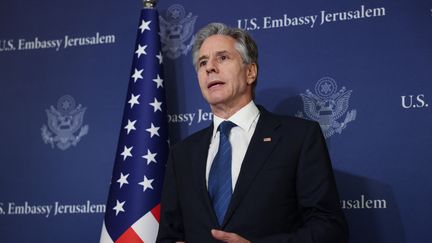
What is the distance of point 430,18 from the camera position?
3027mm

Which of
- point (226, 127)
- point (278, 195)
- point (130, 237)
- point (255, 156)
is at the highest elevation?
point (226, 127)

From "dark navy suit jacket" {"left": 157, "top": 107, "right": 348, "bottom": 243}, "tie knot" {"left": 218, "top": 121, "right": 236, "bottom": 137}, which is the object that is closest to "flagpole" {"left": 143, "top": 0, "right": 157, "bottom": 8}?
"tie knot" {"left": 218, "top": 121, "right": 236, "bottom": 137}

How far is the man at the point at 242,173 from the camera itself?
7.42 ft

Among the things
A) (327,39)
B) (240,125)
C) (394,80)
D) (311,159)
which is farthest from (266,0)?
(311,159)

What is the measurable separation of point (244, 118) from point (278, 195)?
0.43 meters

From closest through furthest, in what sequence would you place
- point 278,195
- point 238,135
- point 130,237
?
point 278,195
point 238,135
point 130,237

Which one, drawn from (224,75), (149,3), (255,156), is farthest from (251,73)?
(149,3)

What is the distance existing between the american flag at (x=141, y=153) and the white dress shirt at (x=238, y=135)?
1.82 feet

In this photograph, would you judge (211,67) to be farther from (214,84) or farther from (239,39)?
(239,39)

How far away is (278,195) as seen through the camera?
7.57 feet

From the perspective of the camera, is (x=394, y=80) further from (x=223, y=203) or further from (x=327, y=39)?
(x=223, y=203)

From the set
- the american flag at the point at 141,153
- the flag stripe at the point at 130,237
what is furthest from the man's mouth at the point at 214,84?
the flag stripe at the point at 130,237

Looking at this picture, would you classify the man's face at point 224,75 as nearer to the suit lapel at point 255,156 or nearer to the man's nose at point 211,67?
the man's nose at point 211,67

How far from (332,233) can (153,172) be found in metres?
1.17
